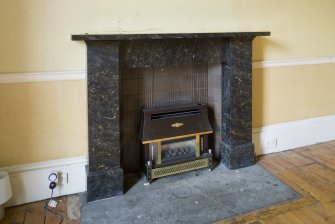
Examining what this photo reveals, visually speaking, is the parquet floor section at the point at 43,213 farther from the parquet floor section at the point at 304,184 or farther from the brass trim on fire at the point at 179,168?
the parquet floor section at the point at 304,184

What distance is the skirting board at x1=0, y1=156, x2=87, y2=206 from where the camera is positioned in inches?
93.1

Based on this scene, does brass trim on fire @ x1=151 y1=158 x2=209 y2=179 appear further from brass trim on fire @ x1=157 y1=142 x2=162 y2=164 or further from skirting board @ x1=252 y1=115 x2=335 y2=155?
skirting board @ x1=252 y1=115 x2=335 y2=155

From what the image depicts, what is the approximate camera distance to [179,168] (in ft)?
9.04

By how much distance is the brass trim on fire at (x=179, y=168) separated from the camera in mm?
2678

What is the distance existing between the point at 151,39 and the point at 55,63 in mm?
746

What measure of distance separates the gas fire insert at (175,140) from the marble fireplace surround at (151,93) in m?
0.15

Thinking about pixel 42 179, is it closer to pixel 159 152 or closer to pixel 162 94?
pixel 159 152

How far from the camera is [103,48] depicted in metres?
2.29

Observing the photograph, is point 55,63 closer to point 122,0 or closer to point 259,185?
point 122,0

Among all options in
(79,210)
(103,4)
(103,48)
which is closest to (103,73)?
(103,48)

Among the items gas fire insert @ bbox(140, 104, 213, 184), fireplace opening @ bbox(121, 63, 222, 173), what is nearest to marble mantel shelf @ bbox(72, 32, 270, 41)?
fireplace opening @ bbox(121, 63, 222, 173)

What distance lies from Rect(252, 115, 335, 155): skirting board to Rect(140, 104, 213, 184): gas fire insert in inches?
26.3

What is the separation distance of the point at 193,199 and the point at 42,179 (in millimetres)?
1186

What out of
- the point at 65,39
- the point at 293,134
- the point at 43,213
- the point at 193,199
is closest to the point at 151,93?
the point at 65,39
